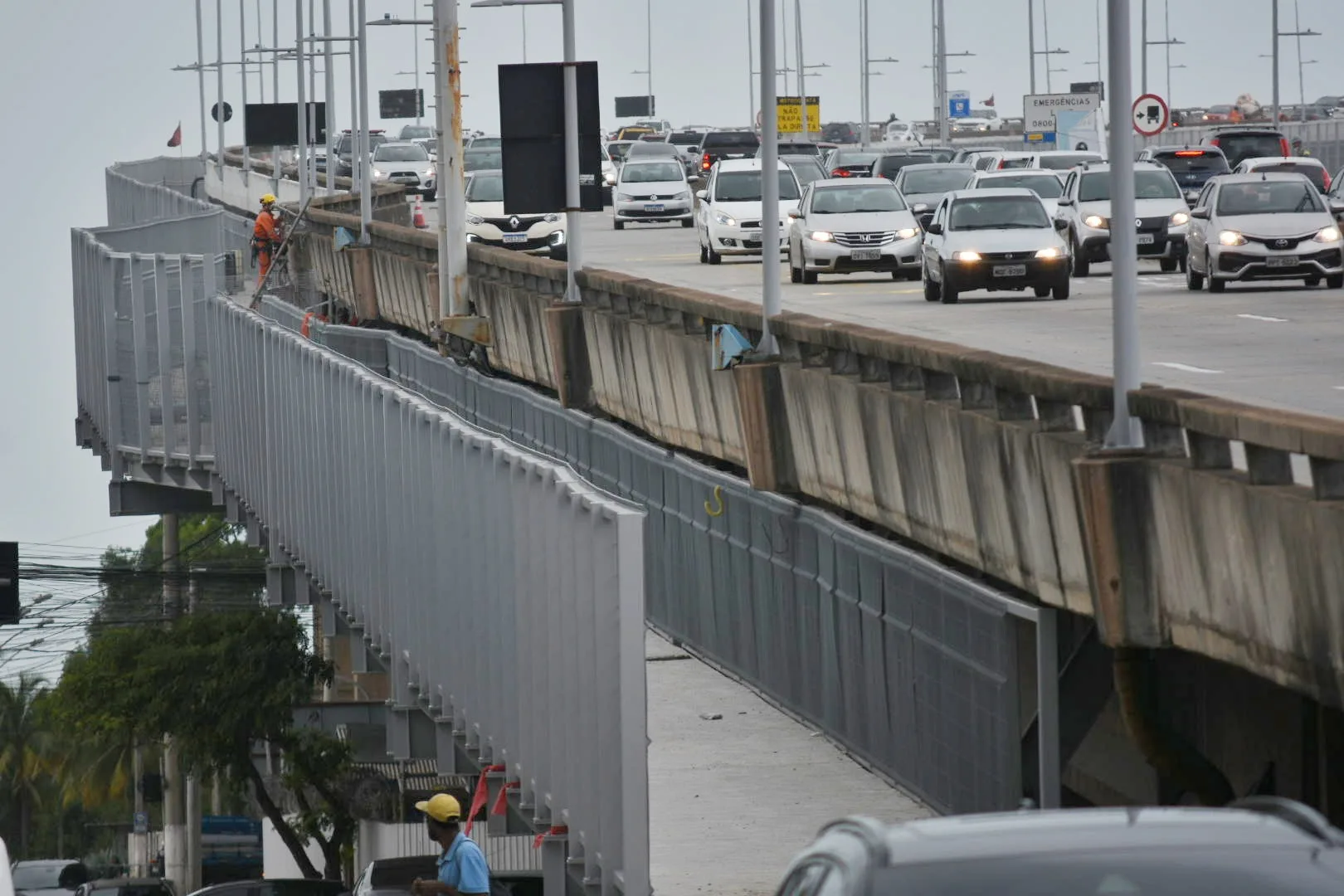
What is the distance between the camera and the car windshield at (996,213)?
35062 mm

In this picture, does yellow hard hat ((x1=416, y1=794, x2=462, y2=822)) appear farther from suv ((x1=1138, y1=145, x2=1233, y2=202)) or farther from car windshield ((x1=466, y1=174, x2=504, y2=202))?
suv ((x1=1138, y1=145, x2=1233, y2=202))

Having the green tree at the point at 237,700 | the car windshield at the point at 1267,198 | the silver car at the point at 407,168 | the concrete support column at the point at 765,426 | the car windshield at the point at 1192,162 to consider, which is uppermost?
the silver car at the point at 407,168

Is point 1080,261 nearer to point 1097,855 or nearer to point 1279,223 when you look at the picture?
point 1279,223

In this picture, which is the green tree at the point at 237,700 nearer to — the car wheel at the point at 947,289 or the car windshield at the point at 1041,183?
the car windshield at the point at 1041,183

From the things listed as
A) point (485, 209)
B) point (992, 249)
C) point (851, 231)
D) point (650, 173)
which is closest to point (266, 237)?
point (485, 209)

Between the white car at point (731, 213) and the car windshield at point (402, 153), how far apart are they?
40323 millimetres

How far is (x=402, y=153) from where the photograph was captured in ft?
286

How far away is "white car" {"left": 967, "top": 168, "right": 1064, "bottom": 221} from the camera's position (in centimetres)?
4550

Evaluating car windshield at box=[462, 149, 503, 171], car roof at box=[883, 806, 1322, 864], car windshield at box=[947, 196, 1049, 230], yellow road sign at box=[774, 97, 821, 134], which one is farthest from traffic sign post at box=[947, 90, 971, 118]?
car roof at box=[883, 806, 1322, 864]

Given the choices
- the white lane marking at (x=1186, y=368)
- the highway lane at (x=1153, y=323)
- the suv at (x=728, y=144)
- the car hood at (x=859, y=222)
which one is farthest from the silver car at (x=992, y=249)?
the suv at (x=728, y=144)

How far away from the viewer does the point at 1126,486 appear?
11.7 m

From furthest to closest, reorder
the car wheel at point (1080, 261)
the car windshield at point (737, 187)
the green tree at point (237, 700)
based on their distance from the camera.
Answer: the green tree at point (237, 700) → the car windshield at point (737, 187) → the car wheel at point (1080, 261)

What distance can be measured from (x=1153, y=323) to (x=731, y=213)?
55.7 feet

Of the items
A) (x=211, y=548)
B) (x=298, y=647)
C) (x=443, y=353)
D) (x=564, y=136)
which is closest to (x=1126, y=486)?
(x=564, y=136)
